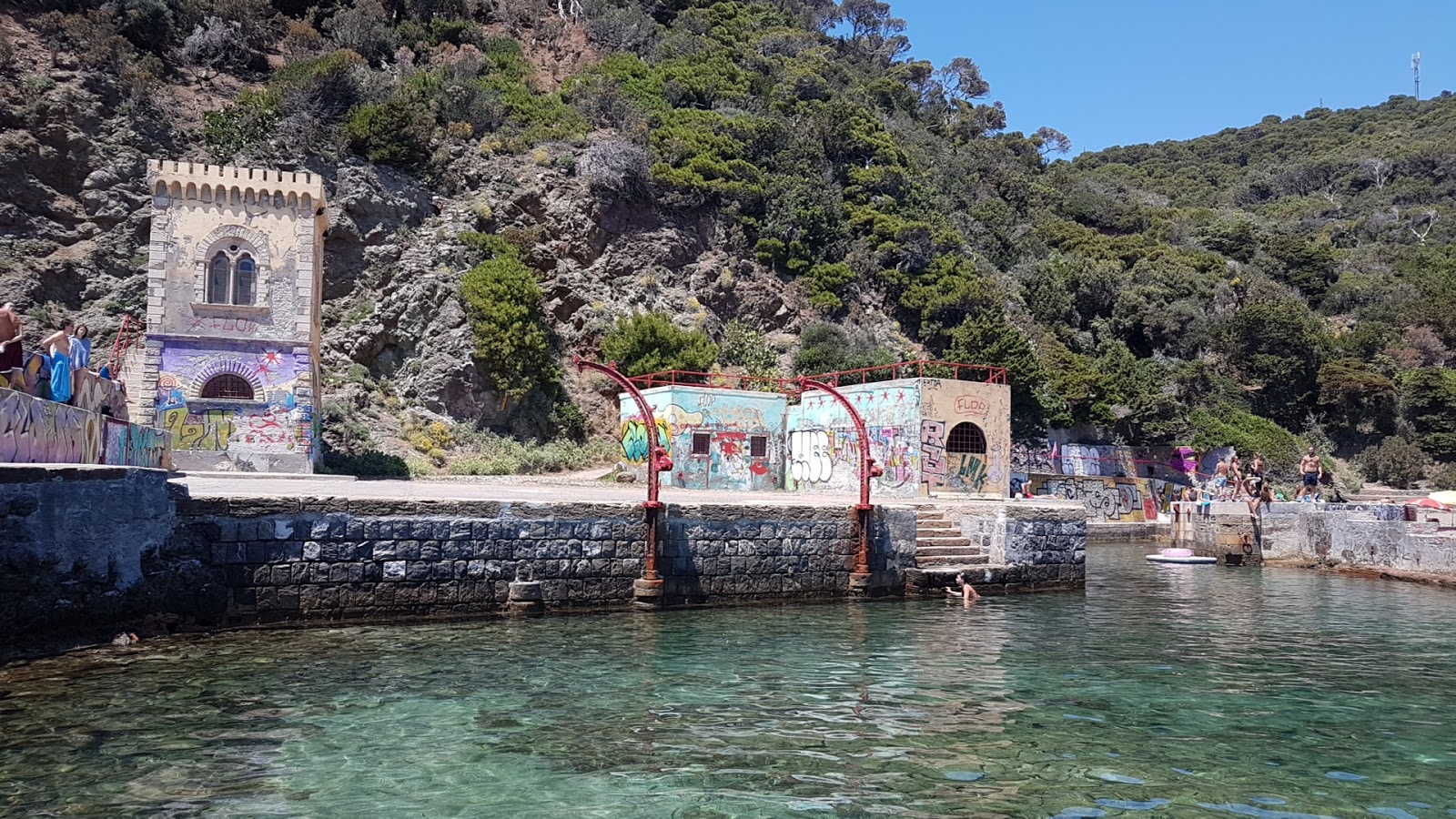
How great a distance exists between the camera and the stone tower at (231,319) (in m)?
24.3

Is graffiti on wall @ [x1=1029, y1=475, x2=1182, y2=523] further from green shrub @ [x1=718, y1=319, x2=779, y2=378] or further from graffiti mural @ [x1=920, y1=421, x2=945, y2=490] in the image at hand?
graffiti mural @ [x1=920, y1=421, x2=945, y2=490]

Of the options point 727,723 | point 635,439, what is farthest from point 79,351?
point 635,439

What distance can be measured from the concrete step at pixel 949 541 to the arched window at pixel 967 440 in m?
8.52

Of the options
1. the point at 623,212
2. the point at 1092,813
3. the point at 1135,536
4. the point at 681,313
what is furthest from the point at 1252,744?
the point at 623,212

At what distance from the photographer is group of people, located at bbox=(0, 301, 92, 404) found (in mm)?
10008

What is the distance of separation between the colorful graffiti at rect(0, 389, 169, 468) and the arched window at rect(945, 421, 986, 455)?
20024mm

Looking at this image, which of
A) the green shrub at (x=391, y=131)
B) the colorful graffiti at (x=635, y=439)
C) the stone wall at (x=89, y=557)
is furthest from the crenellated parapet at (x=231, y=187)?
the stone wall at (x=89, y=557)

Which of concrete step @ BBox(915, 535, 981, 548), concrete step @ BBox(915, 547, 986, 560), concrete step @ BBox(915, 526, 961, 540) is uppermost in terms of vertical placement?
concrete step @ BBox(915, 526, 961, 540)

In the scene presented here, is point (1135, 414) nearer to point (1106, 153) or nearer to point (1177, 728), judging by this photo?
point (1177, 728)

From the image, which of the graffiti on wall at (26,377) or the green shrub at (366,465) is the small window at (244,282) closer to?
the green shrub at (366,465)

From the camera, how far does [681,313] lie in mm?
41781

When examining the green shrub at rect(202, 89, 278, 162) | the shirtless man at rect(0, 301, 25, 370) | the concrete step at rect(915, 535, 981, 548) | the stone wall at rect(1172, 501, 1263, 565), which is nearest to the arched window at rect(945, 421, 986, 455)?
the stone wall at rect(1172, 501, 1263, 565)

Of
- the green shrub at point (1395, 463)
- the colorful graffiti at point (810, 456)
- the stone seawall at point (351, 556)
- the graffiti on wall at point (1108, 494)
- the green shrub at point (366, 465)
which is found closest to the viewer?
the stone seawall at point (351, 556)

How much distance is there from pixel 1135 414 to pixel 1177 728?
39.9m
